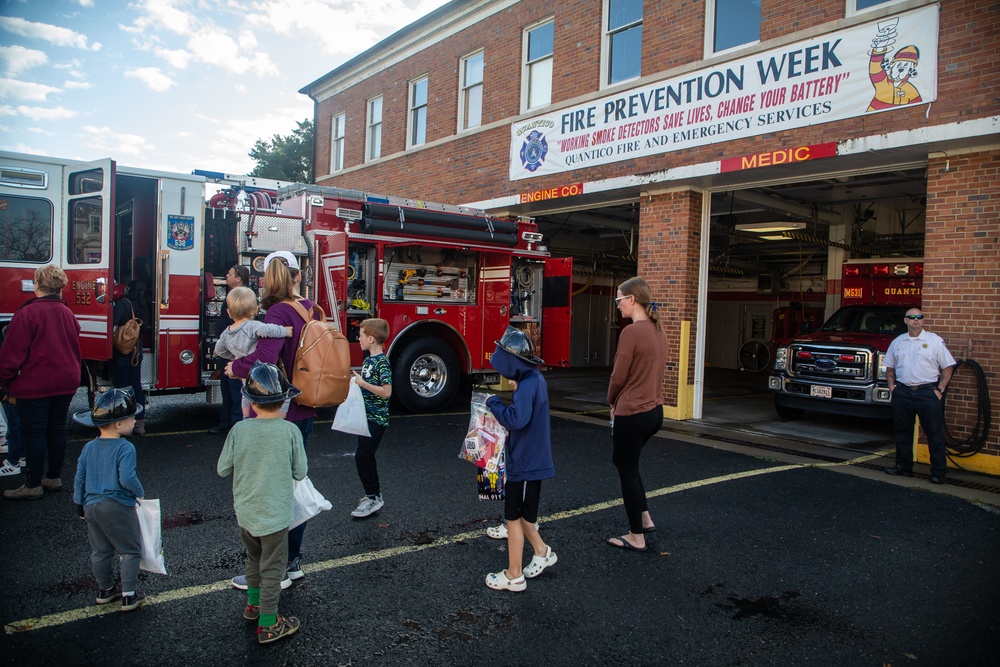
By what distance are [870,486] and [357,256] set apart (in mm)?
6727

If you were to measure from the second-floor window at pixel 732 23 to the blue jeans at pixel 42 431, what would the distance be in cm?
908

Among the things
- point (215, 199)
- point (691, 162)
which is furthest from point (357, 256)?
point (691, 162)

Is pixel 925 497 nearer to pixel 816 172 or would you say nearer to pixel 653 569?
pixel 653 569

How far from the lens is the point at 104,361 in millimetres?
7176

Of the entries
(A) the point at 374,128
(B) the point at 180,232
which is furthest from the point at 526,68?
(B) the point at 180,232

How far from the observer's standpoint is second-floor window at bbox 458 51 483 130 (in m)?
13.5

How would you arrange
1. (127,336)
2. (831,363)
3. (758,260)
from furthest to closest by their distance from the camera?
(758,260) → (831,363) → (127,336)

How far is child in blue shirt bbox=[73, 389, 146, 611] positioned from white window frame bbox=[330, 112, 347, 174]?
15982mm

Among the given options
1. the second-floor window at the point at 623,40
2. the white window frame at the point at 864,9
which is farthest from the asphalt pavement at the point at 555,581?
the second-floor window at the point at 623,40

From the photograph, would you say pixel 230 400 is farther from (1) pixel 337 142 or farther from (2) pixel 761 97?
(1) pixel 337 142

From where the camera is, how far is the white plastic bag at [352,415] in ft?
14.2

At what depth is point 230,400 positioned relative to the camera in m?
7.35

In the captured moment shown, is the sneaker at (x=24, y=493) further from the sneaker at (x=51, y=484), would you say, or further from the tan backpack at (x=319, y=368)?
the tan backpack at (x=319, y=368)

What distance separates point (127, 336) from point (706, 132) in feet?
25.8
